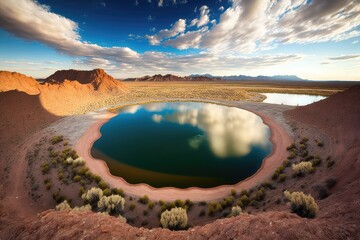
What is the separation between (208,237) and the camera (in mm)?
6355

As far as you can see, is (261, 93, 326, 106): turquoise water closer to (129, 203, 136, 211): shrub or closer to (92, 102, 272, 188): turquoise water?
(92, 102, 272, 188): turquoise water

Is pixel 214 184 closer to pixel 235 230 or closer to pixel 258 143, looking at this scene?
pixel 235 230

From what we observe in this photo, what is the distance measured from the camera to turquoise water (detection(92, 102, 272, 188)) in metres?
16.0

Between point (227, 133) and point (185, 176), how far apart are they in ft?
40.8

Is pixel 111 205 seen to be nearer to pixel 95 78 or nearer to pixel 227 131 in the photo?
pixel 227 131

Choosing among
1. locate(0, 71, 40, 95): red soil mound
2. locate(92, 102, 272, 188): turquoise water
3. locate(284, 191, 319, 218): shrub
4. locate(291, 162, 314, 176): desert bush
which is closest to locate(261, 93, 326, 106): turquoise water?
locate(92, 102, 272, 188): turquoise water

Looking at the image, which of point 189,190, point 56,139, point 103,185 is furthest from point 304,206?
point 56,139

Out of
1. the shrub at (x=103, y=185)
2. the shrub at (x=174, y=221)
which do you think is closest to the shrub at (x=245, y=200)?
the shrub at (x=174, y=221)

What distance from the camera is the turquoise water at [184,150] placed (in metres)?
16.0

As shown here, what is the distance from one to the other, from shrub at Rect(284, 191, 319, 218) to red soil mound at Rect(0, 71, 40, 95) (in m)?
56.6

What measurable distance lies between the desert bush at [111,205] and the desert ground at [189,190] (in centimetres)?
61

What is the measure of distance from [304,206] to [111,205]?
10629mm

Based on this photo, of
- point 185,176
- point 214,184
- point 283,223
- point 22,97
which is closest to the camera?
point 283,223

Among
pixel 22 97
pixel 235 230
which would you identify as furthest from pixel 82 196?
pixel 22 97
